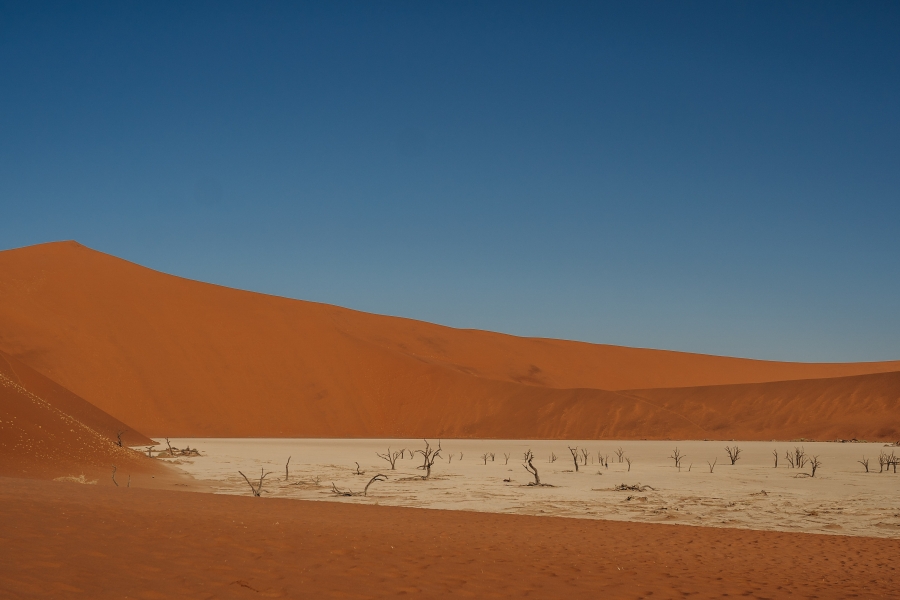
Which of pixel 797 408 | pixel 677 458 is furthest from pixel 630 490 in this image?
pixel 797 408

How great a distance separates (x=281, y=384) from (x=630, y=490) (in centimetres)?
4511

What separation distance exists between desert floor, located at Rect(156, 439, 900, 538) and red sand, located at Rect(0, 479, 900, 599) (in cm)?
210

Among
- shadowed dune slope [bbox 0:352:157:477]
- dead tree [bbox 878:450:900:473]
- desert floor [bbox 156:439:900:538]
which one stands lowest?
desert floor [bbox 156:439:900:538]

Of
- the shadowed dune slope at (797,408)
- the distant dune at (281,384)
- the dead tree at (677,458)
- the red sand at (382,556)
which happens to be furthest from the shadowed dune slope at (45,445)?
the shadowed dune slope at (797,408)

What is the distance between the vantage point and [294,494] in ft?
53.3

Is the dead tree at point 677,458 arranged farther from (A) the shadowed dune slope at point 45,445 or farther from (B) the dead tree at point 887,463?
(A) the shadowed dune slope at point 45,445

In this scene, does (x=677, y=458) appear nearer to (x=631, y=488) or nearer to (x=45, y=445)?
(x=631, y=488)

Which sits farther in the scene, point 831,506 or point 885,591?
point 831,506

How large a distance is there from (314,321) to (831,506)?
6070cm

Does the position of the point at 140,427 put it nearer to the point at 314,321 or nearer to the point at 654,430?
the point at 314,321

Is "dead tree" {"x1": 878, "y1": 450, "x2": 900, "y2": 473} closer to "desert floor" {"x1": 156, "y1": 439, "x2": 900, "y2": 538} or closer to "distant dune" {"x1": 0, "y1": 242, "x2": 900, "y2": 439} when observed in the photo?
"desert floor" {"x1": 156, "y1": 439, "x2": 900, "y2": 538}

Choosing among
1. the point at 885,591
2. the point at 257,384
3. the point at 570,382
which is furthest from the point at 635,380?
the point at 885,591

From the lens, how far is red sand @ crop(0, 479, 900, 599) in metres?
6.44

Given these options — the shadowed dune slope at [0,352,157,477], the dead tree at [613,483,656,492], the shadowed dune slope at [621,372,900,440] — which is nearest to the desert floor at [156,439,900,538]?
the dead tree at [613,483,656,492]
